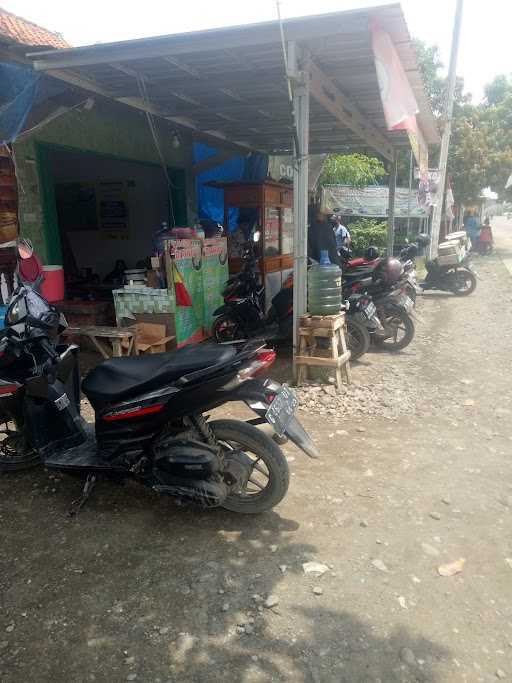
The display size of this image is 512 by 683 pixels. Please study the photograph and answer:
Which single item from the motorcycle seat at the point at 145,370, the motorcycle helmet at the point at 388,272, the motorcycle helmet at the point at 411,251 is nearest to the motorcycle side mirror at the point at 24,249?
the motorcycle seat at the point at 145,370

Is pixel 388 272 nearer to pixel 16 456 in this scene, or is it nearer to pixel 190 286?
pixel 190 286

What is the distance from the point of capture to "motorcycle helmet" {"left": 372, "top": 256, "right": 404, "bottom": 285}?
639 centimetres

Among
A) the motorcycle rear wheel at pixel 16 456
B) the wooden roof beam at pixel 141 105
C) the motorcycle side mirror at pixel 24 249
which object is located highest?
the wooden roof beam at pixel 141 105

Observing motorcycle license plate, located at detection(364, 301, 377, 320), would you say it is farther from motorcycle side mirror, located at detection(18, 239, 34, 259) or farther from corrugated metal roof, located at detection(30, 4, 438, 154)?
motorcycle side mirror, located at detection(18, 239, 34, 259)

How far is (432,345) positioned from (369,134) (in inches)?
140

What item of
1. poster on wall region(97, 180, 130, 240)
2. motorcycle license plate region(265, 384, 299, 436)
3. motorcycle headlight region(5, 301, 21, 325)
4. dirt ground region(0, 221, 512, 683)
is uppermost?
poster on wall region(97, 180, 130, 240)

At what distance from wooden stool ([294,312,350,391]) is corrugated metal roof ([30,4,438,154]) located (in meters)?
2.39

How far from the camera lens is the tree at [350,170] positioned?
15.7m

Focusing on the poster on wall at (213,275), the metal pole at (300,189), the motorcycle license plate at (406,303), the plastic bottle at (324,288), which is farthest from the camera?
the poster on wall at (213,275)

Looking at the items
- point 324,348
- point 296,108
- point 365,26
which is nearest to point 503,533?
point 324,348

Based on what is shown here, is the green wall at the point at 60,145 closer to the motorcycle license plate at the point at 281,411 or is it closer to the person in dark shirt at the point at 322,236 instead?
the person in dark shirt at the point at 322,236

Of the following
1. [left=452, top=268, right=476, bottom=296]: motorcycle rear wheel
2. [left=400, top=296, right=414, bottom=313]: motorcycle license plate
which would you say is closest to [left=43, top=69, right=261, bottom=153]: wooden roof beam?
[left=400, top=296, right=414, bottom=313]: motorcycle license plate

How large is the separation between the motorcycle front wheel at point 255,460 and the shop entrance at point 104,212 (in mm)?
6449

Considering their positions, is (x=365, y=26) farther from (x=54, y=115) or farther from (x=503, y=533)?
(x=503, y=533)
